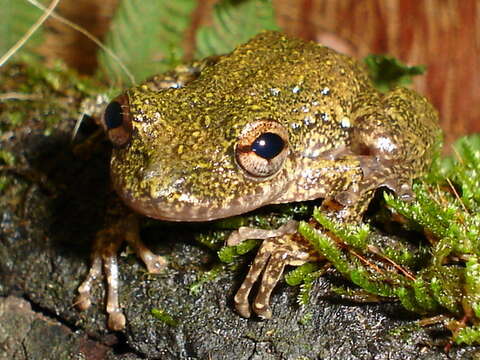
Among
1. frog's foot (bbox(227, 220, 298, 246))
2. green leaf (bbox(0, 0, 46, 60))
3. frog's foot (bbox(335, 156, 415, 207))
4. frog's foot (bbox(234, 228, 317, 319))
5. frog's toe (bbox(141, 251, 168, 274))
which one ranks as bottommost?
frog's toe (bbox(141, 251, 168, 274))

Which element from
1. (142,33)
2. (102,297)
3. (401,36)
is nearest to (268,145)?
(102,297)

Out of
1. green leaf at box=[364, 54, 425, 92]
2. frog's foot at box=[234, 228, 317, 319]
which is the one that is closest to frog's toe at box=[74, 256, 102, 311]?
frog's foot at box=[234, 228, 317, 319]

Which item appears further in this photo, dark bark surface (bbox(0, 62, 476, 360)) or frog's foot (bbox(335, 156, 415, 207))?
frog's foot (bbox(335, 156, 415, 207))

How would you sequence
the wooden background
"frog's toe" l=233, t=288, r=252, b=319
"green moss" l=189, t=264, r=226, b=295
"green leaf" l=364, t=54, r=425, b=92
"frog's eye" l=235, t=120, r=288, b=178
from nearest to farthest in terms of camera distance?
"frog's eye" l=235, t=120, r=288, b=178, "frog's toe" l=233, t=288, r=252, b=319, "green moss" l=189, t=264, r=226, b=295, "green leaf" l=364, t=54, r=425, b=92, the wooden background

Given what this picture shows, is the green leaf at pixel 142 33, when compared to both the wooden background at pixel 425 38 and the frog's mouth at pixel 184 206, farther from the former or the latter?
the frog's mouth at pixel 184 206

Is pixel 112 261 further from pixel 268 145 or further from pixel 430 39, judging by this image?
pixel 430 39

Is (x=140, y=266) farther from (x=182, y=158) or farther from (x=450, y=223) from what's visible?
(x=450, y=223)

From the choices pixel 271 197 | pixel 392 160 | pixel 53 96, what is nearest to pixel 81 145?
pixel 53 96

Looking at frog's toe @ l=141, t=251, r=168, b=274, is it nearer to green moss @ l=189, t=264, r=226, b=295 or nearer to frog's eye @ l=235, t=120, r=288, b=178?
green moss @ l=189, t=264, r=226, b=295
